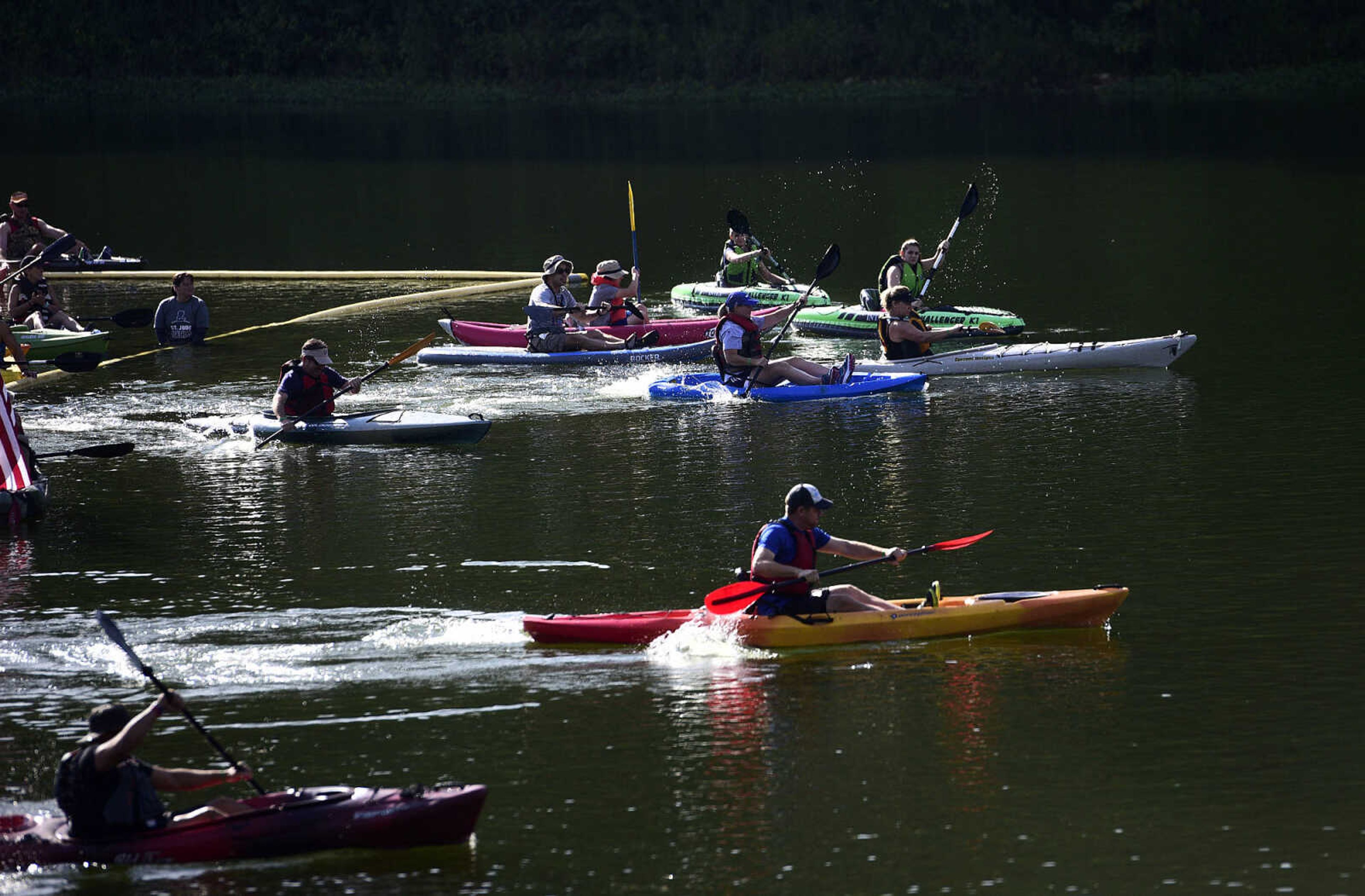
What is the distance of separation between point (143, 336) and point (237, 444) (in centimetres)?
870

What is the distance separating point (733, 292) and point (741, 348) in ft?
17.4

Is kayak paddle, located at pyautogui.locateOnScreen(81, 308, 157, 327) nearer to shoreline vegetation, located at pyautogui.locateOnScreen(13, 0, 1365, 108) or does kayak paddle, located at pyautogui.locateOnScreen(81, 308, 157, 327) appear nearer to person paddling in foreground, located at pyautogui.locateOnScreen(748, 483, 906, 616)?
person paddling in foreground, located at pyautogui.locateOnScreen(748, 483, 906, 616)

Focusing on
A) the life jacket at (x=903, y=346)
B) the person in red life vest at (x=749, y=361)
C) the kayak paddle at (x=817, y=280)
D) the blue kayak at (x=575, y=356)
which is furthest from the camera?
the blue kayak at (x=575, y=356)

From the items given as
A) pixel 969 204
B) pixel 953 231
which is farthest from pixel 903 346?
pixel 969 204

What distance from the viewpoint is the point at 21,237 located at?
29031mm

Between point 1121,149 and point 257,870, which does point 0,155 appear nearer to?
point 1121,149

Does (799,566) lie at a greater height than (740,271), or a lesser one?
lesser

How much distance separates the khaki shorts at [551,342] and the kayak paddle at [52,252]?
20.1 ft

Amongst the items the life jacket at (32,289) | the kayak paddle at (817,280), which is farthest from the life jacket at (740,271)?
the life jacket at (32,289)

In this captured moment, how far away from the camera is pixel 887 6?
2685 inches

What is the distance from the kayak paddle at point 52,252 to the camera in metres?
21.6

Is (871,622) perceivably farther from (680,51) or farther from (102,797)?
(680,51)

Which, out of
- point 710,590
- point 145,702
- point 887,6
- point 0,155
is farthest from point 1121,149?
point 145,702

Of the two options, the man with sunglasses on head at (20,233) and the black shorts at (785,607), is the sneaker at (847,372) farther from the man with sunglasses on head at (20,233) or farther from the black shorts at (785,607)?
the man with sunglasses on head at (20,233)
